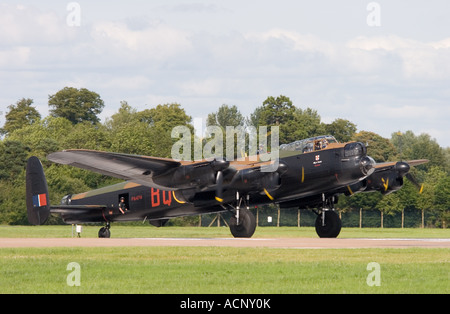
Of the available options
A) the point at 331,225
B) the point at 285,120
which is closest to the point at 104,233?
the point at 331,225

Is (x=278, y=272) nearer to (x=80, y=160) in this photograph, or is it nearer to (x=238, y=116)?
(x=80, y=160)

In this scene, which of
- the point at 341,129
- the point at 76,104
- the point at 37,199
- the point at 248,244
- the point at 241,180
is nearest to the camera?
the point at 248,244

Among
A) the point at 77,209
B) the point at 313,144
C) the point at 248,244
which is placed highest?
the point at 313,144

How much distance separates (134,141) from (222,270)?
88220 mm

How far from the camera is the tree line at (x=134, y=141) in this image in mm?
89250

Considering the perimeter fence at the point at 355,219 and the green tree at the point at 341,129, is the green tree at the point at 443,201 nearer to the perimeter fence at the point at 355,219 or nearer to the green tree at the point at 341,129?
the perimeter fence at the point at 355,219

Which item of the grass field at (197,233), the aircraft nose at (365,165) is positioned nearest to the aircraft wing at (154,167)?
the aircraft nose at (365,165)

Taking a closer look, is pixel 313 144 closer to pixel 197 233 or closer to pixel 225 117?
pixel 197 233

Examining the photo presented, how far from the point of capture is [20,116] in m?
171

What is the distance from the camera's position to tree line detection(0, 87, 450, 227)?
8925 centimetres

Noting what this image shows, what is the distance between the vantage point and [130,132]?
113m

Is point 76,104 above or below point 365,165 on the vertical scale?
above
